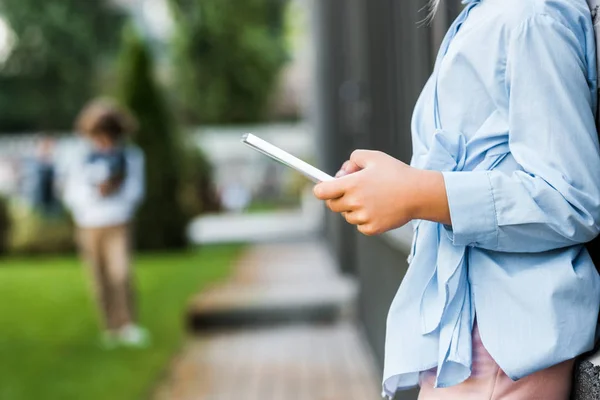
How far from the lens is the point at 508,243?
59.1 inches

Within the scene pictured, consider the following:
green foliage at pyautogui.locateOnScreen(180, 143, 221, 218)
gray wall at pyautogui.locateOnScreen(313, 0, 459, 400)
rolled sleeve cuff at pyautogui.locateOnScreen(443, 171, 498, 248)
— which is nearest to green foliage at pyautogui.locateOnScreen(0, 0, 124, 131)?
green foliage at pyautogui.locateOnScreen(180, 143, 221, 218)

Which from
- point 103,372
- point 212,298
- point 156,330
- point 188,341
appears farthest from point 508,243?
point 212,298

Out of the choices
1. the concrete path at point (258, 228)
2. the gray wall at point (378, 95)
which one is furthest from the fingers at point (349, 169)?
the concrete path at point (258, 228)

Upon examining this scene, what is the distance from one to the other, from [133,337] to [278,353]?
1320 millimetres

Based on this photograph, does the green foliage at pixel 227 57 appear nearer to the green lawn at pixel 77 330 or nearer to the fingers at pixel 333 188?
the green lawn at pixel 77 330

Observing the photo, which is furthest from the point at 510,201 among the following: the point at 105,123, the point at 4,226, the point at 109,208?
the point at 4,226

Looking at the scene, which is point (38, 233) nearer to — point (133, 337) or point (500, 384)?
point (133, 337)

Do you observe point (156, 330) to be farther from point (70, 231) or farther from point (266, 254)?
point (70, 231)

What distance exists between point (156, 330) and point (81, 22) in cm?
3336

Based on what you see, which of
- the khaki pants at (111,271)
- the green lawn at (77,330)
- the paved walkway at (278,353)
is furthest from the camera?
the khaki pants at (111,271)

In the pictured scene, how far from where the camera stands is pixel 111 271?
26.7 feet

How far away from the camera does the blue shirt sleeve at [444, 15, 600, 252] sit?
4.80 ft

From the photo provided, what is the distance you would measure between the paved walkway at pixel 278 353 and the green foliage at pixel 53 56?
3057 cm

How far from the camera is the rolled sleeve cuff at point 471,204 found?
57.8 inches
